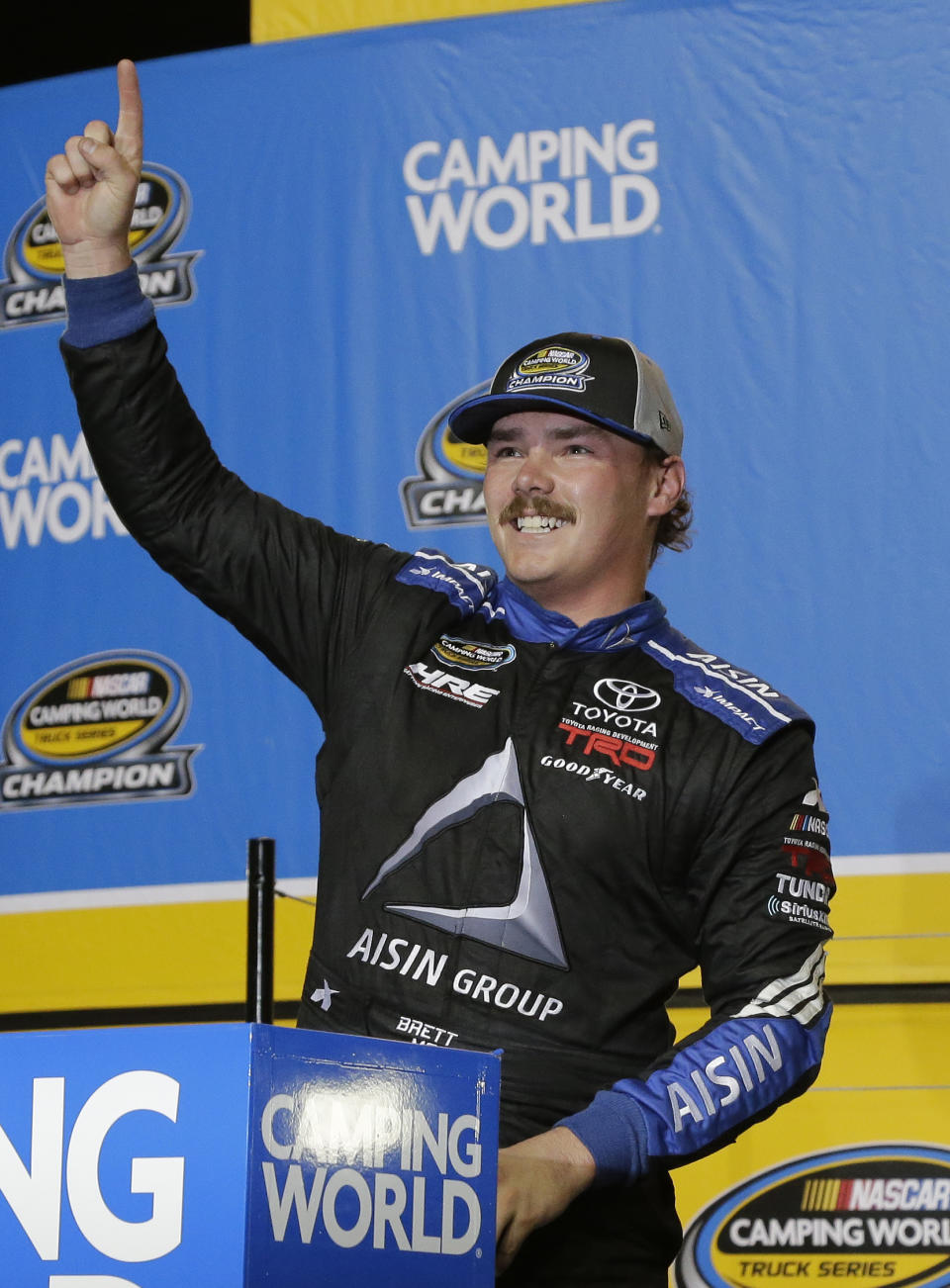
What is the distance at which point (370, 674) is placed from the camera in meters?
1.75

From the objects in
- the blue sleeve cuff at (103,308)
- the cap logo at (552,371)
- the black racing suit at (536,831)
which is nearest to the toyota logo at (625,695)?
the black racing suit at (536,831)

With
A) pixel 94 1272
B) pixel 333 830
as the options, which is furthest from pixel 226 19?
pixel 94 1272

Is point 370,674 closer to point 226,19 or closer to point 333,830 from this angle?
point 333,830

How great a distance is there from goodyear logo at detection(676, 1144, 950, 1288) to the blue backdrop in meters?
0.49

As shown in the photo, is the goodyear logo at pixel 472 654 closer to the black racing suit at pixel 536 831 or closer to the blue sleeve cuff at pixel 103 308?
the black racing suit at pixel 536 831

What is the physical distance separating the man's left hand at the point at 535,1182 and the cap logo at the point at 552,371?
768 millimetres

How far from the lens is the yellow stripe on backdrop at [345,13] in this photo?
10.6 feet

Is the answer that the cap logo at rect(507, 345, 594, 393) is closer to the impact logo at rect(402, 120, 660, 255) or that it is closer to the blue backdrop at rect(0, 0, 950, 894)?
the blue backdrop at rect(0, 0, 950, 894)

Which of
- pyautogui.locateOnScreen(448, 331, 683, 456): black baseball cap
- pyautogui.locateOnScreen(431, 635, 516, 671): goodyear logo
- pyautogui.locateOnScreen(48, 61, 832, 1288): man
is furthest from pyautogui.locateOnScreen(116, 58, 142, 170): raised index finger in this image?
Answer: pyautogui.locateOnScreen(431, 635, 516, 671): goodyear logo

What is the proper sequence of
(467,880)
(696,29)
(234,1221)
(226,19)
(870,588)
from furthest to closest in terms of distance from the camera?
(226,19) → (696,29) → (870,588) → (467,880) → (234,1221)

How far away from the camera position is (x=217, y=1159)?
36.9 inches

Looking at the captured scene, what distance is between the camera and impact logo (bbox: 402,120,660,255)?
119 inches

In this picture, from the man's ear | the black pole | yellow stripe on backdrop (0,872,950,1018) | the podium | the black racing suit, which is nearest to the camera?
the podium

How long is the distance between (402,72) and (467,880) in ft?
6.59
